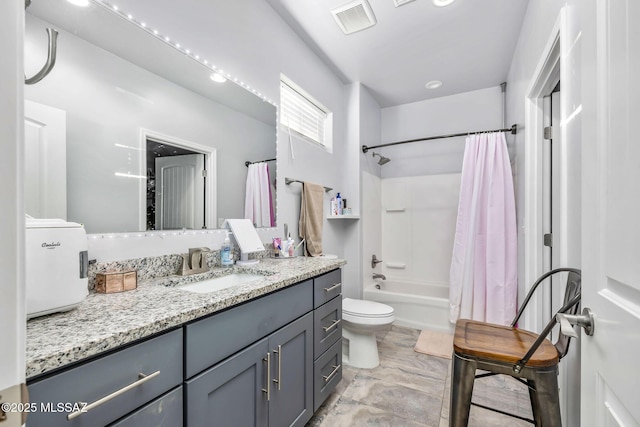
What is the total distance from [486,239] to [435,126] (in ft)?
4.86

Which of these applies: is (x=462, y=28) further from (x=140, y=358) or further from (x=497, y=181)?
(x=140, y=358)

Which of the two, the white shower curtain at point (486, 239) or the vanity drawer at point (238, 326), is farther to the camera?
the white shower curtain at point (486, 239)

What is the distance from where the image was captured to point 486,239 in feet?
8.36

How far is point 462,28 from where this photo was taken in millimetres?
2098

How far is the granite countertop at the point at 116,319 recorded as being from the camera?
0.56 m

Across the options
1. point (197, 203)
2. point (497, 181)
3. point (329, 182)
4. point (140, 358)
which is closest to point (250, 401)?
point (140, 358)

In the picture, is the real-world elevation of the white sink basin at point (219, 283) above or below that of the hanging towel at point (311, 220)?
below

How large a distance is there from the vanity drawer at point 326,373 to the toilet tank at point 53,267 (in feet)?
3.74

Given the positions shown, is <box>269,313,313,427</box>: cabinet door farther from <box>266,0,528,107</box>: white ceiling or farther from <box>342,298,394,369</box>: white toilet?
<box>266,0,528,107</box>: white ceiling

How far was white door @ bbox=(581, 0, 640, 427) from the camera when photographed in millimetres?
489

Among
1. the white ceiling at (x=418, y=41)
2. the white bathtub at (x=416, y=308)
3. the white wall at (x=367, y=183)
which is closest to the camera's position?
the white ceiling at (x=418, y=41)

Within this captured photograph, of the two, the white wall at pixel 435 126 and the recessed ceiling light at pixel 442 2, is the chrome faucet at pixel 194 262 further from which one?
the white wall at pixel 435 126

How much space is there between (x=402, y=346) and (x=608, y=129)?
235 cm

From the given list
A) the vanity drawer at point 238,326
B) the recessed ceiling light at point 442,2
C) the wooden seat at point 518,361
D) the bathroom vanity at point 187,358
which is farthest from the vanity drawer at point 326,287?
the recessed ceiling light at point 442,2
